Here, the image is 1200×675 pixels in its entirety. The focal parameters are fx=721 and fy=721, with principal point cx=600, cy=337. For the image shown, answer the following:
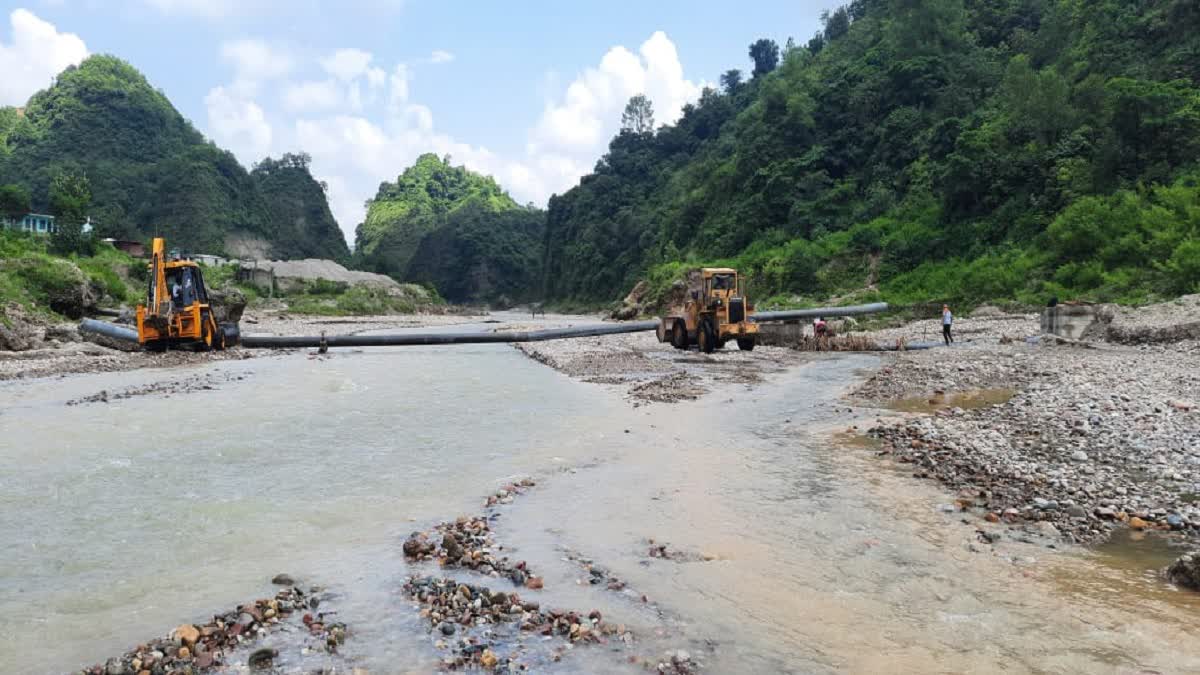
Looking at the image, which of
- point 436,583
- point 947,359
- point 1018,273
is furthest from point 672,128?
point 436,583

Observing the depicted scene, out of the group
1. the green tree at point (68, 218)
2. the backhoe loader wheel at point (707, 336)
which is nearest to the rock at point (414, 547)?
the backhoe loader wheel at point (707, 336)

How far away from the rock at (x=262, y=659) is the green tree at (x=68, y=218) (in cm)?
6324

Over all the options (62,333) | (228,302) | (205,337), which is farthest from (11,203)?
(205,337)

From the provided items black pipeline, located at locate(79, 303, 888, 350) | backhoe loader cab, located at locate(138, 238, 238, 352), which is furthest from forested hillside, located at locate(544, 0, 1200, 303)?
backhoe loader cab, located at locate(138, 238, 238, 352)

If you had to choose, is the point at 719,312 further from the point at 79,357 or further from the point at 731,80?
the point at 731,80

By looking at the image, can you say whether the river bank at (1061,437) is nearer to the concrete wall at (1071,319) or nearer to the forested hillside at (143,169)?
the concrete wall at (1071,319)

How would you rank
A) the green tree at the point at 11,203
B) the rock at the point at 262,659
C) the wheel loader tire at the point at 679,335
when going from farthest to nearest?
the green tree at the point at 11,203 → the wheel loader tire at the point at 679,335 → the rock at the point at 262,659

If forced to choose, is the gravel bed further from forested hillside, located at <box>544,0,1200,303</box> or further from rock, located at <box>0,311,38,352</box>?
rock, located at <box>0,311,38,352</box>

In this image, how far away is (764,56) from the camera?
400 ft

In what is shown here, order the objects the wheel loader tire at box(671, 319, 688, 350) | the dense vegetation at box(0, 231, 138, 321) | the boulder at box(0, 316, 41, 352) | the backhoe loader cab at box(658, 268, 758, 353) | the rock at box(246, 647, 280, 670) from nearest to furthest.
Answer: the rock at box(246, 647, 280, 670) < the boulder at box(0, 316, 41, 352) < the backhoe loader cab at box(658, 268, 758, 353) < the wheel loader tire at box(671, 319, 688, 350) < the dense vegetation at box(0, 231, 138, 321)

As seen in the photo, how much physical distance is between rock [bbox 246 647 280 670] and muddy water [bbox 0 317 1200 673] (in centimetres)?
10

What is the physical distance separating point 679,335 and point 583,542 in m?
21.8

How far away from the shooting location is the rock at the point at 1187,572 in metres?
5.80

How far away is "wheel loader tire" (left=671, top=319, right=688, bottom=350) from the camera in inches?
1119
